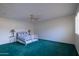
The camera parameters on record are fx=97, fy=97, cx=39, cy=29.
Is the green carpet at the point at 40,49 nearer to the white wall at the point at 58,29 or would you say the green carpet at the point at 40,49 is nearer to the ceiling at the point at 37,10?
the white wall at the point at 58,29

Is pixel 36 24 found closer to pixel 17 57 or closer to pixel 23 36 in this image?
pixel 23 36

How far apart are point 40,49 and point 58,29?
63 centimetres

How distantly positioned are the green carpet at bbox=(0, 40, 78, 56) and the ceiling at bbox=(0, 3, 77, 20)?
2.03 ft

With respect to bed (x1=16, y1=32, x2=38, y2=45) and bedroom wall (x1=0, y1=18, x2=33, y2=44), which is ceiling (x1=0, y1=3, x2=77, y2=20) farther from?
bed (x1=16, y1=32, x2=38, y2=45)

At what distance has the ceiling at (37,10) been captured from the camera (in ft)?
6.57

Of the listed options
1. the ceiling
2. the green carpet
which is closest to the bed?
the green carpet

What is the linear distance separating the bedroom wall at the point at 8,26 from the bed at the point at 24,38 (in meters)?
0.12

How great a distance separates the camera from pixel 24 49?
224 cm

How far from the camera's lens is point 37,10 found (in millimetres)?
2119

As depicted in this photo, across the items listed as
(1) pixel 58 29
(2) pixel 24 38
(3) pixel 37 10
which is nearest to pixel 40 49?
(2) pixel 24 38

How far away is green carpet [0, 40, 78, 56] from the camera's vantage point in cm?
214

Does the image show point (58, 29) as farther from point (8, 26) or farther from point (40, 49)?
point (8, 26)

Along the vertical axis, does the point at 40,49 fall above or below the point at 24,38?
below

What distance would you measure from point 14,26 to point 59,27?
1035 millimetres
